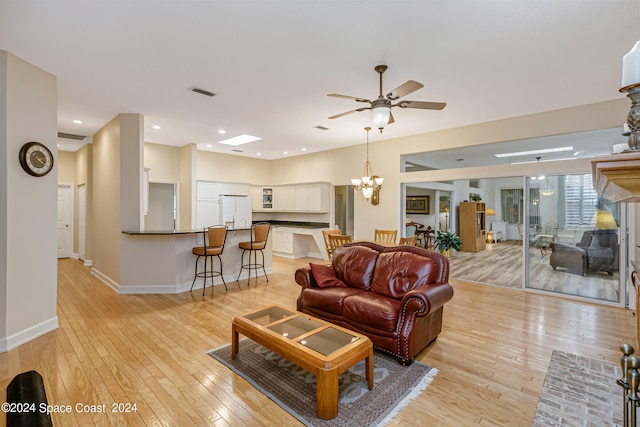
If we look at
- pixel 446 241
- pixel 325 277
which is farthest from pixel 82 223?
pixel 446 241

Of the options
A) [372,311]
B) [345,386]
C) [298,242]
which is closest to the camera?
[345,386]

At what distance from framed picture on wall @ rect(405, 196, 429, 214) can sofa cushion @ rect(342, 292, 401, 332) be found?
7766mm

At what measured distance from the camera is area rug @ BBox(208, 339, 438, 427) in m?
2.06

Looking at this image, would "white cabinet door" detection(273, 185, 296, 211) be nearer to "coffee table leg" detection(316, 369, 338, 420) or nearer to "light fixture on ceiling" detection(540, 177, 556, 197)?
"light fixture on ceiling" detection(540, 177, 556, 197)

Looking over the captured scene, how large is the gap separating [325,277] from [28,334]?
329cm

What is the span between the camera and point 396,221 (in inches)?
262

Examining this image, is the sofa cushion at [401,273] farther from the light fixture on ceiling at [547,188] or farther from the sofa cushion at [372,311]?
the light fixture on ceiling at [547,188]

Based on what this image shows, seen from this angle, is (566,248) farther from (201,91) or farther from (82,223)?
(82,223)

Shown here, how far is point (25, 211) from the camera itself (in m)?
3.24

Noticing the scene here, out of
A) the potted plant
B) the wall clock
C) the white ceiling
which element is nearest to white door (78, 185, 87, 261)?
the white ceiling

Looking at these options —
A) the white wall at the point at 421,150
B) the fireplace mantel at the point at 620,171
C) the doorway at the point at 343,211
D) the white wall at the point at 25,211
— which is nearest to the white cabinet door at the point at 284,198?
the white wall at the point at 421,150

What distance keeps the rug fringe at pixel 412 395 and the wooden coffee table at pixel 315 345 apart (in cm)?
26

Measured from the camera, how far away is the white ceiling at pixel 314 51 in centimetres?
241

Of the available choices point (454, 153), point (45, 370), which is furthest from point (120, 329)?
point (454, 153)
